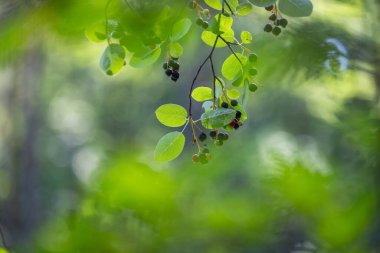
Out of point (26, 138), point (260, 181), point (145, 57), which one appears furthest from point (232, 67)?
point (26, 138)

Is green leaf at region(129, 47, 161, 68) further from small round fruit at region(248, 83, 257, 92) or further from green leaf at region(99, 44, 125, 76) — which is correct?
small round fruit at region(248, 83, 257, 92)

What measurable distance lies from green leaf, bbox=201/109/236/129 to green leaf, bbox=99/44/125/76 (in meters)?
0.14

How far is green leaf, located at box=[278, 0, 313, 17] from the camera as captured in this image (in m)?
0.85

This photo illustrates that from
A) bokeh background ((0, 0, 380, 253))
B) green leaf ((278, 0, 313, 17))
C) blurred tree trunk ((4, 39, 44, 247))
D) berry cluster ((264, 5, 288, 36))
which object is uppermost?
green leaf ((278, 0, 313, 17))

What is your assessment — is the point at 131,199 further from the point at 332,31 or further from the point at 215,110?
the point at 332,31

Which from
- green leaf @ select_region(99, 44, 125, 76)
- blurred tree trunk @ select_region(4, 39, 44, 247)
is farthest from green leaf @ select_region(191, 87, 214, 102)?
blurred tree trunk @ select_region(4, 39, 44, 247)

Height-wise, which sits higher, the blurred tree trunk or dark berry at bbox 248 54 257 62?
dark berry at bbox 248 54 257 62

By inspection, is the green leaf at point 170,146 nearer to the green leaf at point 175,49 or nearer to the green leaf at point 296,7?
the green leaf at point 175,49

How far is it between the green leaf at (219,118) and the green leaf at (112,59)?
5.5 inches

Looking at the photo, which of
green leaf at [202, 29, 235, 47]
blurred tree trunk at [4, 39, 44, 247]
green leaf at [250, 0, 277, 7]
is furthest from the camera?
blurred tree trunk at [4, 39, 44, 247]

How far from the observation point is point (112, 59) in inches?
34.4

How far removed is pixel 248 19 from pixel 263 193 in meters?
0.75

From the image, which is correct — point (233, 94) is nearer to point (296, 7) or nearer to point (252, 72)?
point (252, 72)

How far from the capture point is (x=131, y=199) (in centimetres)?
111
